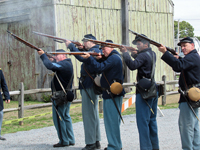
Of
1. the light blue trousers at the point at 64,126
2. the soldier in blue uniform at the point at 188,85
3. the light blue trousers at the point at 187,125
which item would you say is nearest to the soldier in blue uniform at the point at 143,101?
the soldier in blue uniform at the point at 188,85

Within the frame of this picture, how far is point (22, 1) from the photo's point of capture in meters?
11.8

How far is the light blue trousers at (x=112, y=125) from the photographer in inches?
207

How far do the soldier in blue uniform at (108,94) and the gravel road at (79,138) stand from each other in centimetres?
67

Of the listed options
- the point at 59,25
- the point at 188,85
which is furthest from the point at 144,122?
the point at 59,25

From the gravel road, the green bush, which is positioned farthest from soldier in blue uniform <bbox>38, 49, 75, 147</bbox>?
the green bush

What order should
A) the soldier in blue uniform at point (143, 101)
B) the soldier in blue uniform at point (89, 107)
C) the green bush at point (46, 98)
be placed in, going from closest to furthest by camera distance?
the soldier in blue uniform at point (143, 101) → the soldier in blue uniform at point (89, 107) → the green bush at point (46, 98)

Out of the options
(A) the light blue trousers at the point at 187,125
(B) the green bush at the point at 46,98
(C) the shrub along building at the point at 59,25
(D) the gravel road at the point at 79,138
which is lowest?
(D) the gravel road at the point at 79,138

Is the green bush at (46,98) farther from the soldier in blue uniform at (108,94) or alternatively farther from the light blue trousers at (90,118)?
the soldier in blue uniform at (108,94)

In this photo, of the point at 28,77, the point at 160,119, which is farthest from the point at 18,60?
the point at 160,119

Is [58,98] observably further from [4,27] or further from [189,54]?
[4,27]

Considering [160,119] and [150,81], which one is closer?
[150,81]

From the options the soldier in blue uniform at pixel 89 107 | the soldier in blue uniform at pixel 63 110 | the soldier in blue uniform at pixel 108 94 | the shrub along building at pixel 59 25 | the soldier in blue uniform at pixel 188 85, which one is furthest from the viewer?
the shrub along building at pixel 59 25

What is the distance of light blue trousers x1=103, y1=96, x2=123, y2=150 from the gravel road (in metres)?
0.63

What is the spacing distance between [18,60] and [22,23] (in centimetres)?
172
